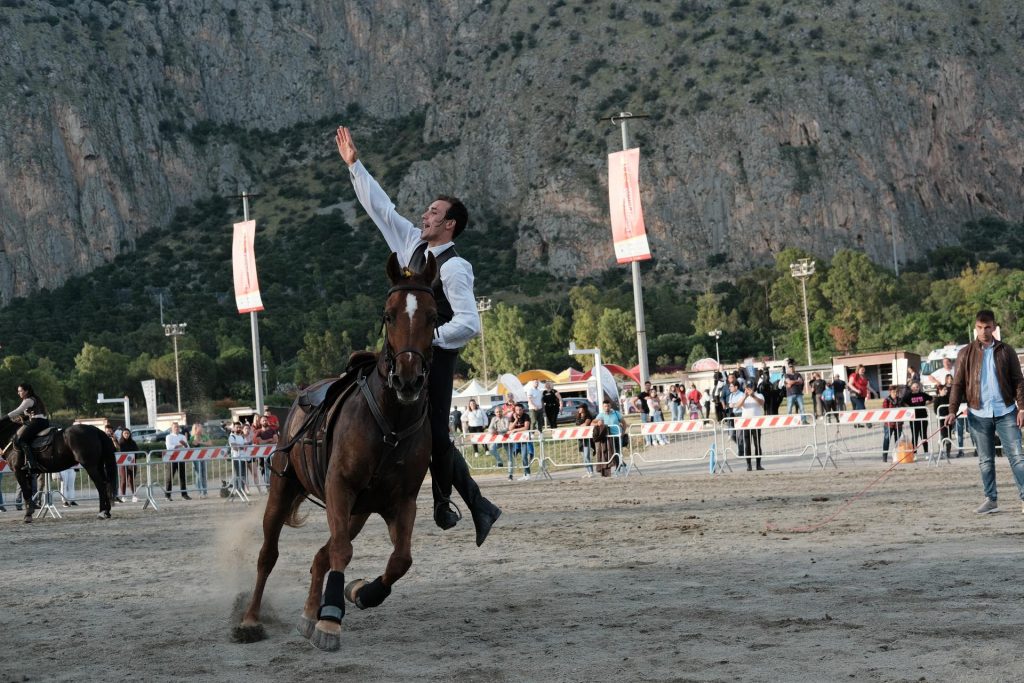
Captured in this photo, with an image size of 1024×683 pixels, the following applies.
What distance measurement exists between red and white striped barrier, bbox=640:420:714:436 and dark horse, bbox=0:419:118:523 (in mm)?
11302

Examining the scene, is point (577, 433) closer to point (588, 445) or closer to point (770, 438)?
point (588, 445)

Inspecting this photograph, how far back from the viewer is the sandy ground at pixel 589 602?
6.50 meters

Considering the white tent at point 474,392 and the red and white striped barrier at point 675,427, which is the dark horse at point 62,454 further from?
the white tent at point 474,392

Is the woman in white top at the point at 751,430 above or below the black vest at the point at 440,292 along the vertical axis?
below

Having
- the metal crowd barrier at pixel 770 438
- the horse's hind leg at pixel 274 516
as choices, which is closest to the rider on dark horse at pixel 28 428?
the metal crowd barrier at pixel 770 438

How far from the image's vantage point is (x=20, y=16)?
171000 millimetres

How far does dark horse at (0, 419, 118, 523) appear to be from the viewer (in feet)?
73.1

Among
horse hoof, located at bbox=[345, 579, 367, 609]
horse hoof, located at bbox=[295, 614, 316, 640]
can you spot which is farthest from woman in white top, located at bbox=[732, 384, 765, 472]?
horse hoof, located at bbox=[295, 614, 316, 640]

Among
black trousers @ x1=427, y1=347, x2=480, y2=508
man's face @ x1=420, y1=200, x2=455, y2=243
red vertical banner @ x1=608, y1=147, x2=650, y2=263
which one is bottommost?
black trousers @ x1=427, y1=347, x2=480, y2=508

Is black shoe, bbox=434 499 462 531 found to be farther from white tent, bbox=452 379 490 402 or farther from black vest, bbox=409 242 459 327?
white tent, bbox=452 379 490 402

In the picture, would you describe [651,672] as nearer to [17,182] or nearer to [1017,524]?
[1017,524]

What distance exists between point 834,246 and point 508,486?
140665 millimetres

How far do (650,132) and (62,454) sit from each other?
148673 millimetres

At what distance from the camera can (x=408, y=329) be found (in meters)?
6.88
